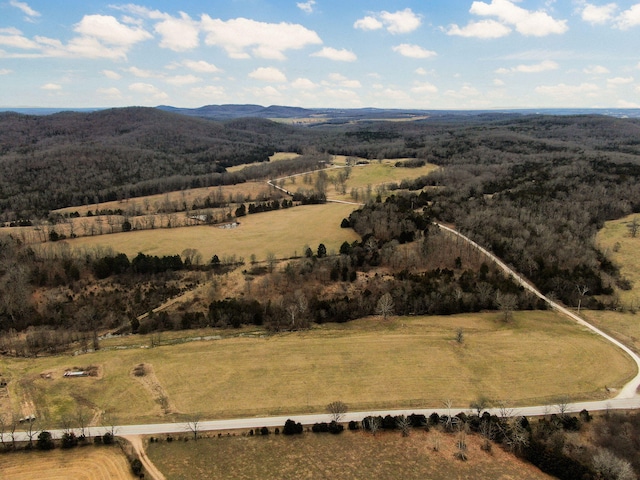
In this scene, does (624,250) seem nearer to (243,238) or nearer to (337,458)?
(337,458)

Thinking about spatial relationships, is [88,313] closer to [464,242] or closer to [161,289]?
[161,289]

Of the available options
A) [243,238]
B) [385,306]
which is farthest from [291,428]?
[243,238]

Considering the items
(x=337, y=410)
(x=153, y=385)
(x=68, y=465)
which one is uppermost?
(x=337, y=410)

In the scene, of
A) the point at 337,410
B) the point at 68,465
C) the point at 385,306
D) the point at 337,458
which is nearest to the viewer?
the point at 68,465

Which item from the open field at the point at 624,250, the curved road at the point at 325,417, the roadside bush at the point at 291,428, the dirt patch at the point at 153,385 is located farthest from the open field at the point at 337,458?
the open field at the point at 624,250

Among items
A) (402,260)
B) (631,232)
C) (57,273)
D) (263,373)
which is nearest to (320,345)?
(263,373)

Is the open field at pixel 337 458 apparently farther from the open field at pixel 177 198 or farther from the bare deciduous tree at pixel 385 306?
the open field at pixel 177 198
